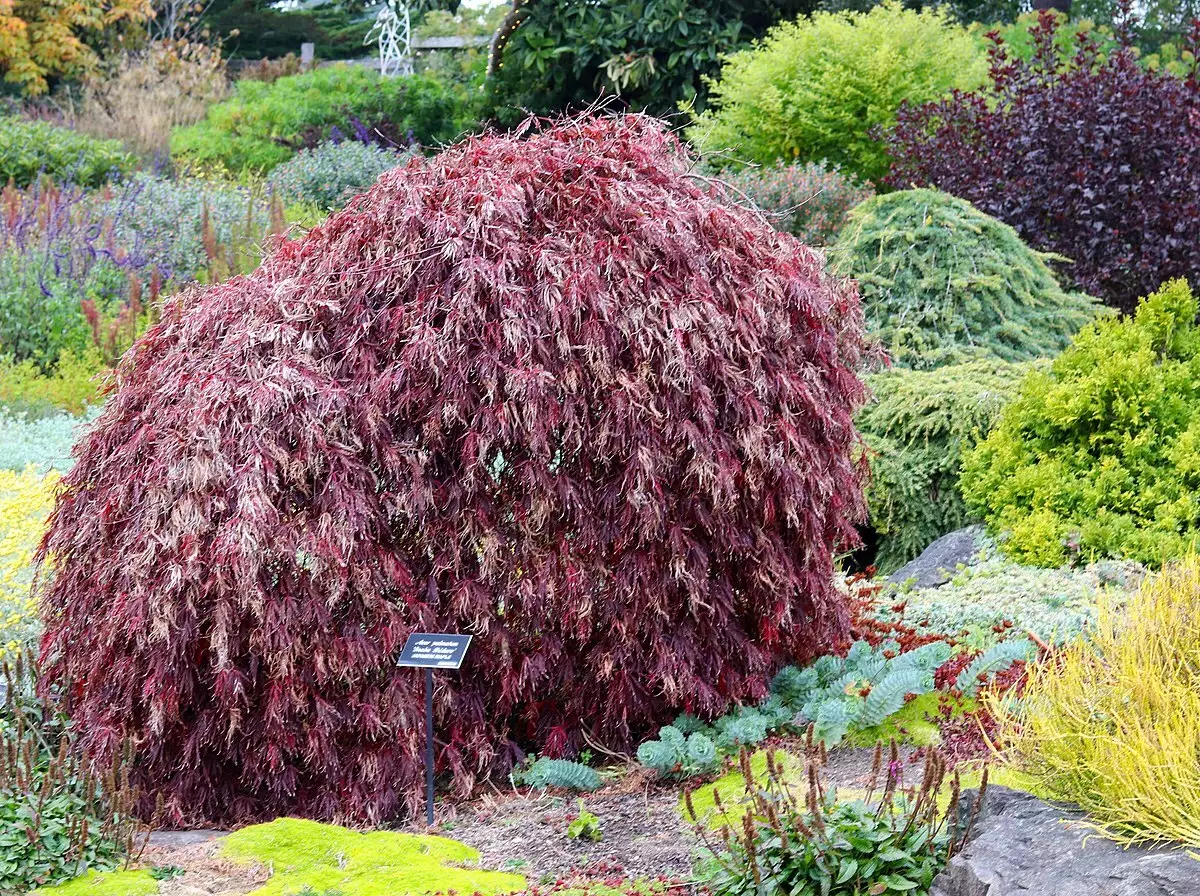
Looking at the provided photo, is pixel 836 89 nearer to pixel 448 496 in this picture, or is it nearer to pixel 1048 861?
pixel 448 496

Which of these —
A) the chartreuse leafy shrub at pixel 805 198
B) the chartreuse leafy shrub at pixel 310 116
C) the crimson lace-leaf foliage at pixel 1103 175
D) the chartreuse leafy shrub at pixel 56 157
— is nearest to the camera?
the crimson lace-leaf foliage at pixel 1103 175

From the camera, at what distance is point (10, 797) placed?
168 inches

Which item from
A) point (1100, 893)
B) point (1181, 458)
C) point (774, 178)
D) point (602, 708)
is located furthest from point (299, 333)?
point (774, 178)

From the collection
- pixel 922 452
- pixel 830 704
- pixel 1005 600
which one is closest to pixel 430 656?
pixel 830 704

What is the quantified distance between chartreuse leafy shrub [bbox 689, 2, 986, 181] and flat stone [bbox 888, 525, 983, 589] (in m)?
6.67

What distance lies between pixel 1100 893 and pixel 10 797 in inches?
131

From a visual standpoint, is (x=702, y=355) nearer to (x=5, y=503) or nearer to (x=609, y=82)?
(x=5, y=503)

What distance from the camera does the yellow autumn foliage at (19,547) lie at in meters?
5.79

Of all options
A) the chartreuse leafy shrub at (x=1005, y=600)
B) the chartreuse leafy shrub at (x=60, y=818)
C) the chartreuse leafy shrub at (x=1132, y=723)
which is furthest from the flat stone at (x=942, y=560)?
the chartreuse leafy shrub at (x=60, y=818)

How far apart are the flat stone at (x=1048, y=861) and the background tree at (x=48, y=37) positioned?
2425 cm

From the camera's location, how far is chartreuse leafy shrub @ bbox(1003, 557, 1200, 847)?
3105 millimetres

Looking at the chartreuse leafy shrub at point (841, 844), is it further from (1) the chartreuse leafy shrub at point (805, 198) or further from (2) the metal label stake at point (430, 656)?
(1) the chartreuse leafy shrub at point (805, 198)

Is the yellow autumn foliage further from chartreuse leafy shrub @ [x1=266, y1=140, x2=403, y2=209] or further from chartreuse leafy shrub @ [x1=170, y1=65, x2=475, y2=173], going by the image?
chartreuse leafy shrub @ [x1=170, y1=65, x2=475, y2=173]

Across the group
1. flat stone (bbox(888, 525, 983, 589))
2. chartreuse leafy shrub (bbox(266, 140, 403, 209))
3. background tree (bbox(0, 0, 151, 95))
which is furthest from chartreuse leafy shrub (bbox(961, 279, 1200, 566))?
background tree (bbox(0, 0, 151, 95))
